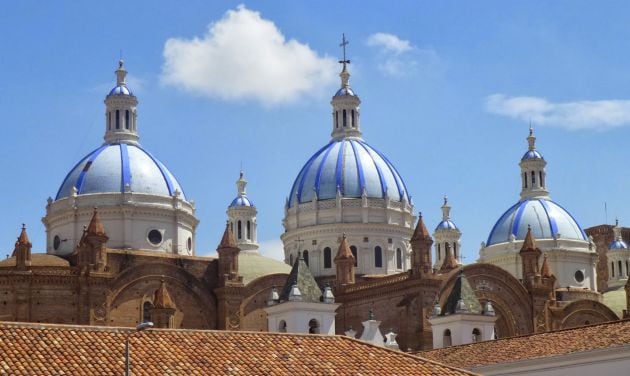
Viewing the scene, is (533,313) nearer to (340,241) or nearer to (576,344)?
(340,241)

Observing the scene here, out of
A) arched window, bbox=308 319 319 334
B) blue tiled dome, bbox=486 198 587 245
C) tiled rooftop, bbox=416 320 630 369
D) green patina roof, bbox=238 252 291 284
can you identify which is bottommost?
tiled rooftop, bbox=416 320 630 369

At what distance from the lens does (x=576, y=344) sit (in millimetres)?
46750

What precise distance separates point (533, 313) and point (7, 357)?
48.5m

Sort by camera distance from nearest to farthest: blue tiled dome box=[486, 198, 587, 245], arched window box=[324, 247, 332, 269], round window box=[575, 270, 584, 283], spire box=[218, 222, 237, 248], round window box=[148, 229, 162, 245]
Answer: spire box=[218, 222, 237, 248] → round window box=[148, 229, 162, 245] → arched window box=[324, 247, 332, 269] → blue tiled dome box=[486, 198, 587, 245] → round window box=[575, 270, 584, 283]

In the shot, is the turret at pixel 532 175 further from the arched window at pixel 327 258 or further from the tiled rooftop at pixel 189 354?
the tiled rooftop at pixel 189 354

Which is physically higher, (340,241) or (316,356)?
(340,241)

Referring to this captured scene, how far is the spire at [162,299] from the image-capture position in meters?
64.8

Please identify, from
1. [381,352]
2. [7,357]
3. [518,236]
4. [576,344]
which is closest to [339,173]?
[518,236]

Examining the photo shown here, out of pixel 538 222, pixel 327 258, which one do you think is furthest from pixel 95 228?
pixel 538 222

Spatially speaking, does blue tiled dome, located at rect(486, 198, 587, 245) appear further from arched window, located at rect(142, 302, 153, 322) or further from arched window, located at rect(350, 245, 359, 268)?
arched window, located at rect(142, 302, 153, 322)

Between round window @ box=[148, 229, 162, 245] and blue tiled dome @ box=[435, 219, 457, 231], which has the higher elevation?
blue tiled dome @ box=[435, 219, 457, 231]

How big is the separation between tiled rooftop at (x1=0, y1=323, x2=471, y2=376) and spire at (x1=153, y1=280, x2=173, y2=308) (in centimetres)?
2797

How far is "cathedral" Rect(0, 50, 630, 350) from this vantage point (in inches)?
2591

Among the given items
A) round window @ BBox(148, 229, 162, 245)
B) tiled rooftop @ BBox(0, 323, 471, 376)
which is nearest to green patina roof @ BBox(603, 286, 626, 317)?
round window @ BBox(148, 229, 162, 245)
